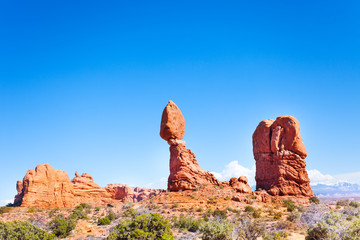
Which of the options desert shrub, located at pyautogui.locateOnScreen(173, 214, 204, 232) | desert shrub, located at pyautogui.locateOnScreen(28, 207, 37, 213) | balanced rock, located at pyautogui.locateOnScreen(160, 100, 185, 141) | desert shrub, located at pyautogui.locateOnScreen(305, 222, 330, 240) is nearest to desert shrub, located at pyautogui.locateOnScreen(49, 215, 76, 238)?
desert shrub, located at pyautogui.locateOnScreen(173, 214, 204, 232)

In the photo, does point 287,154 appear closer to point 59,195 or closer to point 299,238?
point 299,238

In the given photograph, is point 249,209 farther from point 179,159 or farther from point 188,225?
point 179,159

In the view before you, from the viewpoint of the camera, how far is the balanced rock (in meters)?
37.3

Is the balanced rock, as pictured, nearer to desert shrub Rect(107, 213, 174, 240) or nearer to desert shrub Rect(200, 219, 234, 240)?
desert shrub Rect(107, 213, 174, 240)

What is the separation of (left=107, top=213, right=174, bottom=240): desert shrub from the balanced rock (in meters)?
20.9

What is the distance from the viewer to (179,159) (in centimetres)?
3550

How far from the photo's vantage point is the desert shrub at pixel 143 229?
585 inches

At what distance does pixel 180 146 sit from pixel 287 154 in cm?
1384

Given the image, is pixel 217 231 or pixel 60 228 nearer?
pixel 217 231

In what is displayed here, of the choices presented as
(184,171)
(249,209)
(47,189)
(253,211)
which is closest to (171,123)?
(184,171)

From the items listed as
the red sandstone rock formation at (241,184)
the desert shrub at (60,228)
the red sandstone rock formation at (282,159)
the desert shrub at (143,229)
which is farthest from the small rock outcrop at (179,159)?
the desert shrub at (143,229)

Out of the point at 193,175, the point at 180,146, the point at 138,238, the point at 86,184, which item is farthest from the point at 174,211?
the point at 86,184

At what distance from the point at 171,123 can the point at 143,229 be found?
74.1 ft

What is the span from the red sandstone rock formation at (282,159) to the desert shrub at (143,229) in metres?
23.2
